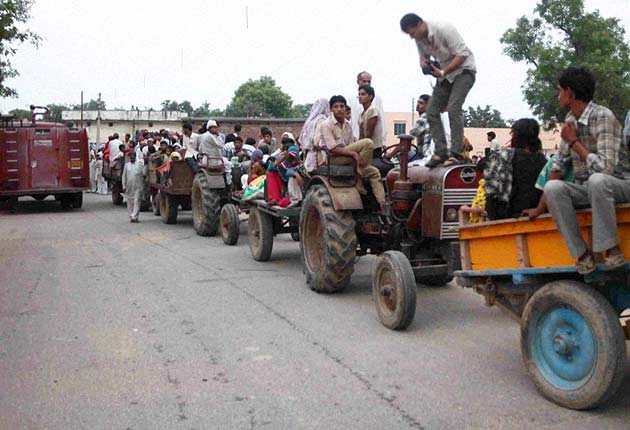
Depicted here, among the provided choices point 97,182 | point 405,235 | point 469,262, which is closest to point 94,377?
point 469,262

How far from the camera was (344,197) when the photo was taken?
310 inches

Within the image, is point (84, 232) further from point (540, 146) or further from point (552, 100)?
point (552, 100)

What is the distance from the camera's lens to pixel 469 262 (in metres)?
5.62

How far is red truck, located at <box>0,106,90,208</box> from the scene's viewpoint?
20484 mm

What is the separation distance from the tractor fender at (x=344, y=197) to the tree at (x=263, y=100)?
7914 centimetres

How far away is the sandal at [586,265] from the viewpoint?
4.38m

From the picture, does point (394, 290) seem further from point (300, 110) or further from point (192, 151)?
point (300, 110)

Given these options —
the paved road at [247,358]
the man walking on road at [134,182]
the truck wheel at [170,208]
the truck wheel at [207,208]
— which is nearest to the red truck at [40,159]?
the man walking on road at [134,182]

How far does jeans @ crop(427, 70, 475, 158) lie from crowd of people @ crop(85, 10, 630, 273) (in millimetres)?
10

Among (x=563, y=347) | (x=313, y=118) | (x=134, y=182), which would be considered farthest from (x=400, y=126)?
(x=563, y=347)

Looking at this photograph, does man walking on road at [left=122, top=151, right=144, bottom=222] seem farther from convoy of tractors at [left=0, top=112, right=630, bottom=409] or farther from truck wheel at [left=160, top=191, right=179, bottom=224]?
convoy of tractors at [left=0, top=112, right=630, bottom=409]

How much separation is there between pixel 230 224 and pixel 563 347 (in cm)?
885

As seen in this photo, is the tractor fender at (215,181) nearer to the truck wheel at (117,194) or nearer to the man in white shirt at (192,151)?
the man in white shirt at (192,151)

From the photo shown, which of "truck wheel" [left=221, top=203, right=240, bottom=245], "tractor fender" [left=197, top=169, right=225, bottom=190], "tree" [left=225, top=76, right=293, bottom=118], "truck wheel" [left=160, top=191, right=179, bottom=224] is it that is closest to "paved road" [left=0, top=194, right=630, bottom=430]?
"truck wheel" [left=221, top=203, right=240, bottom=245]
